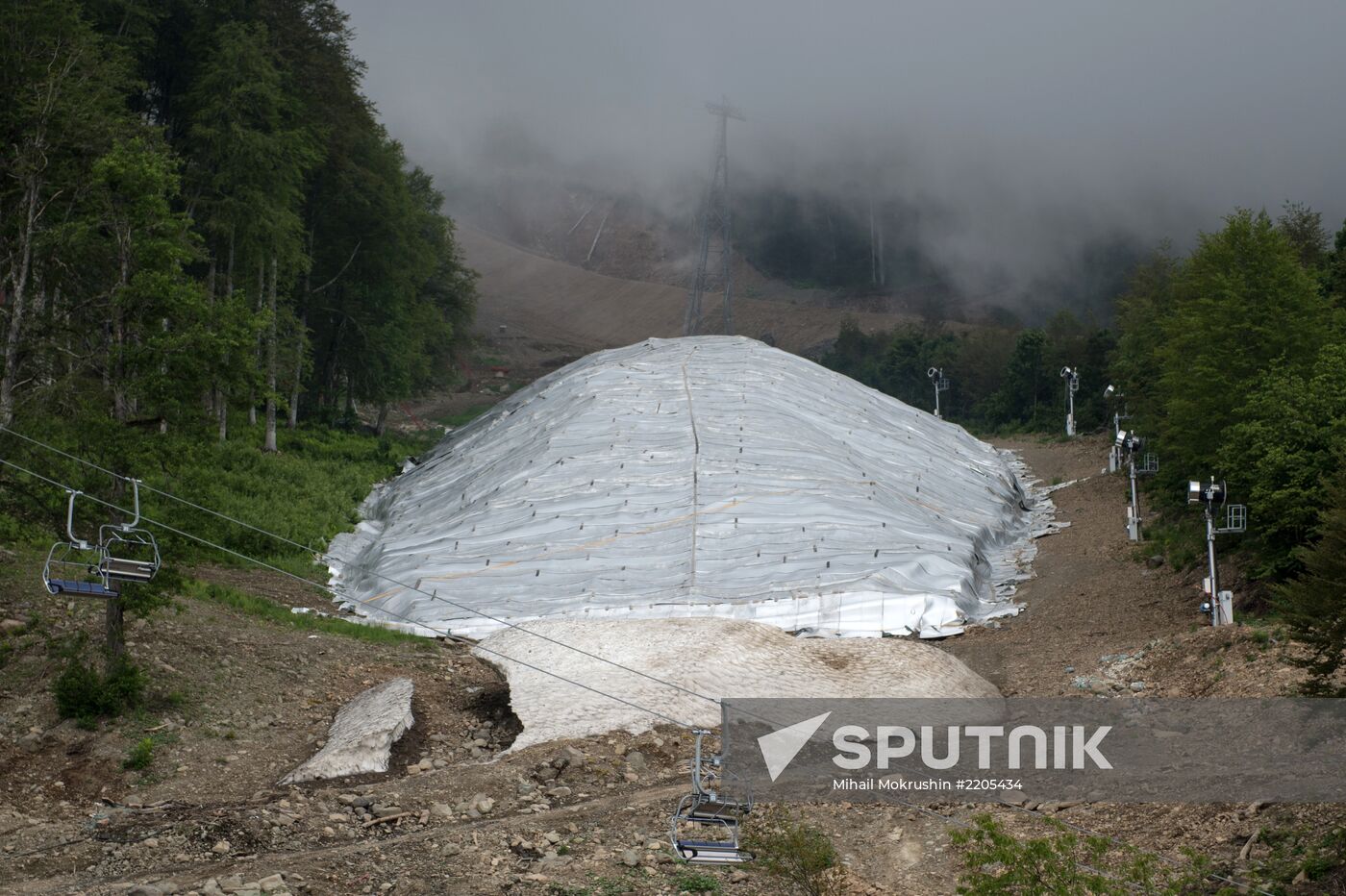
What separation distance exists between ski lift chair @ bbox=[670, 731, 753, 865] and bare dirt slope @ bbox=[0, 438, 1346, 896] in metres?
0.40

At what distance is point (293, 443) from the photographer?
127 feet

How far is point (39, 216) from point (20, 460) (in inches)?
236

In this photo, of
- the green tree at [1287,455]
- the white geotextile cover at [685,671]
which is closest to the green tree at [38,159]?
the white geotextile cover at [685,671]

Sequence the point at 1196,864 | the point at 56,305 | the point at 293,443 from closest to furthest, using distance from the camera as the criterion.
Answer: the point at 1196,864, the point at 56,305, the point at 293,443

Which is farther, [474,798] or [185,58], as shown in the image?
[185,58]

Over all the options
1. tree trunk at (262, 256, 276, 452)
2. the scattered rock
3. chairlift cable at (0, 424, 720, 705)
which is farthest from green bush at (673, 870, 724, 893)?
tree trunk at (262, 256, 276, 452)

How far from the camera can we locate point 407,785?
16.1 m

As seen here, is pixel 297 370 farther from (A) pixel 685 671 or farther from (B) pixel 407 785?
(B) pixel 407 785

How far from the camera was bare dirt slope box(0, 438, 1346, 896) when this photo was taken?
44.0ft

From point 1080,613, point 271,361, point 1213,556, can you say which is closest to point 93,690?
point 1080,613

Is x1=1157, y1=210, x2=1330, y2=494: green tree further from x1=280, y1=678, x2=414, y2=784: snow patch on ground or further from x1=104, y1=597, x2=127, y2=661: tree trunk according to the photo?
x1=104, y1=597, x2=127, y2=661: tree trunk

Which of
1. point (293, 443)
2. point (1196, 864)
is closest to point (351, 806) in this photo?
point (1196, 864)

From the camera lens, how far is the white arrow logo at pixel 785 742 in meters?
16.5

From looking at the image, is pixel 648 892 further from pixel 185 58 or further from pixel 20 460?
pixel 185 58
